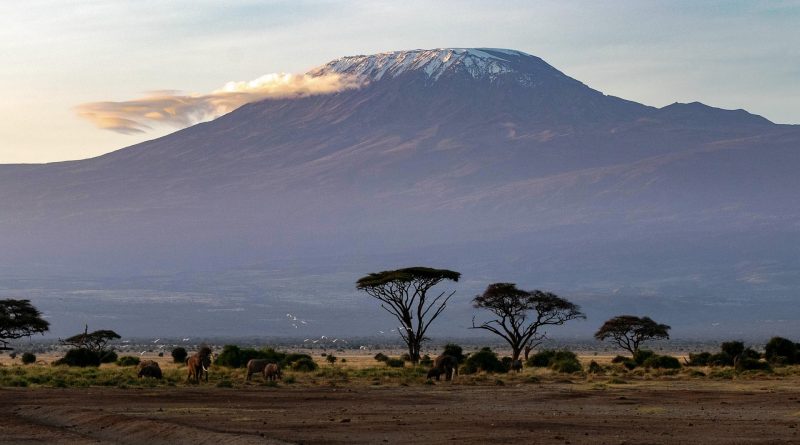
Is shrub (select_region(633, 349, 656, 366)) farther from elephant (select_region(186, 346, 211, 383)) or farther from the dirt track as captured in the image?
elephant (select_region(186, 346, 211, 383))

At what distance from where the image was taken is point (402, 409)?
36.4 m

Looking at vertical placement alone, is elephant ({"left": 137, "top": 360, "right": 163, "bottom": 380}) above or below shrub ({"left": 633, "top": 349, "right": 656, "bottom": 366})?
below

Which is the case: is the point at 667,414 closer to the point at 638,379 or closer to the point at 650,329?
the point at 638,379

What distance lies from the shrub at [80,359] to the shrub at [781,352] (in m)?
32.4

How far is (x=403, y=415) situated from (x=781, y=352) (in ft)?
137

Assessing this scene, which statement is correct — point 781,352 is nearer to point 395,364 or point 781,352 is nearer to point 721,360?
point 721,360

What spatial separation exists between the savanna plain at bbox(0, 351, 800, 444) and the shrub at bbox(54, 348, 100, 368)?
910 cm

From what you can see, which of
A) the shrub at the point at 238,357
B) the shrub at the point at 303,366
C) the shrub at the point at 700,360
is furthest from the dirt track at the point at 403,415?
the shrub at the point at 700,360

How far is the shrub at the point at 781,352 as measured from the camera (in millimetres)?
68312

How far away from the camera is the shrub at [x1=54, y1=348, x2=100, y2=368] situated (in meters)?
66.4

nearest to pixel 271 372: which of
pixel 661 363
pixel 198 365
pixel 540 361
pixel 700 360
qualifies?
pixel 198 365

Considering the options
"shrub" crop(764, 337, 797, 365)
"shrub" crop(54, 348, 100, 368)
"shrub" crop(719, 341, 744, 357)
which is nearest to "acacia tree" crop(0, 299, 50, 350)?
"shrub" crop(54, 348, 100, 368)

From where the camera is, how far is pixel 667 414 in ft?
112

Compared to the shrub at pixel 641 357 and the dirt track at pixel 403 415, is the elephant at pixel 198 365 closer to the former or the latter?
the dirt track at pixel 403 415
